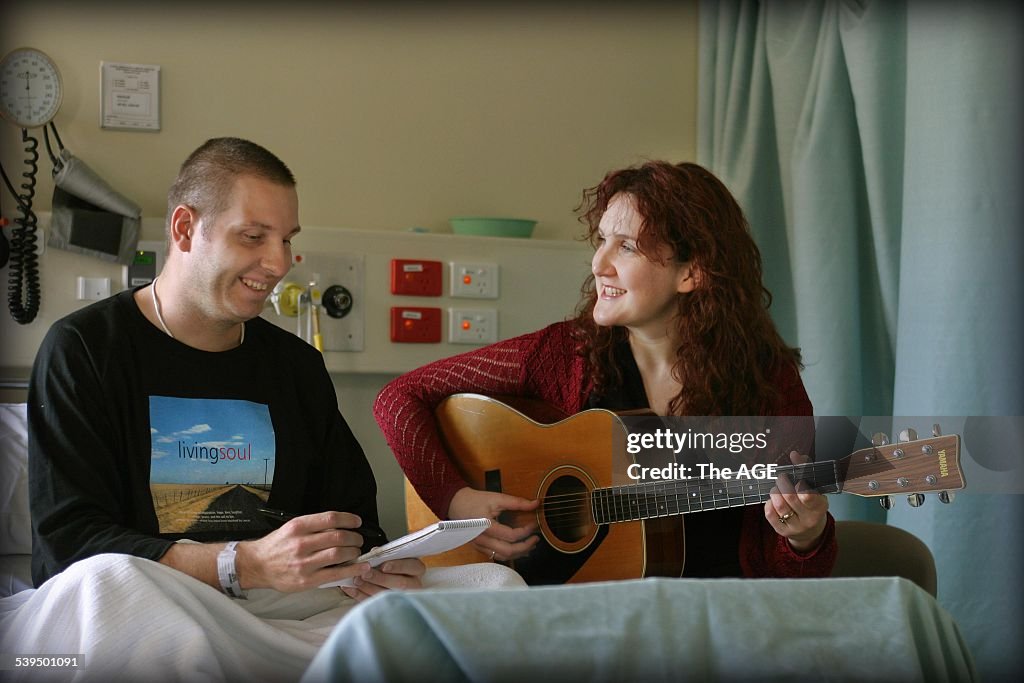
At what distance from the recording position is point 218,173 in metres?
1.81

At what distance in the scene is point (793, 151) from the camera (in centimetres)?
264

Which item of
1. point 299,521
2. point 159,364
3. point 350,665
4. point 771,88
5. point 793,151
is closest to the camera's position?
point 350,665

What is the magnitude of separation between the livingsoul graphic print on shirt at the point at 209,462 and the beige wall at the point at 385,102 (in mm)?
858

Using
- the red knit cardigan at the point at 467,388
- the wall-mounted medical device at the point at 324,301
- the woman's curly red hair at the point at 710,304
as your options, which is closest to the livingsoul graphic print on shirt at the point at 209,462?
the red knit cardigan at the point at 467,388

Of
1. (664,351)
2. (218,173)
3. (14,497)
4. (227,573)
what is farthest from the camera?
(14,497)

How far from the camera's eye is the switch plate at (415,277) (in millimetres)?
2688

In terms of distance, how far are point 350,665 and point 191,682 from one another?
438 millimetres

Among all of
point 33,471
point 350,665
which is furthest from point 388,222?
point 350,665

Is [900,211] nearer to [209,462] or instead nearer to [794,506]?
[794,506]

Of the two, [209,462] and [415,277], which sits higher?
[415,277]

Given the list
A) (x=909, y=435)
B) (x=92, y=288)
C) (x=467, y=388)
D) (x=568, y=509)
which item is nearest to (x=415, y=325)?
(x=467, y=388)

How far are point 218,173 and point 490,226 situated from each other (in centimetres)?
106

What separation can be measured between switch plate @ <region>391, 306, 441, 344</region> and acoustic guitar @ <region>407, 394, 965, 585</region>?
0.53m

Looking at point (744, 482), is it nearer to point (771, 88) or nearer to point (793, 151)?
point (793, 151)
